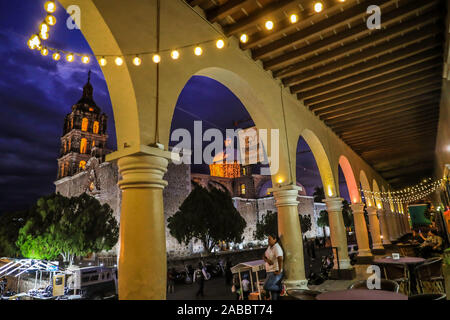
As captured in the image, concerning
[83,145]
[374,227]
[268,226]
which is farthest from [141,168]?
[83,145]

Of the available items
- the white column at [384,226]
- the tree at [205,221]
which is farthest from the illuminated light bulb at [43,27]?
the white column at [384,226]

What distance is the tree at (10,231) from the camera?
2092 centimetres

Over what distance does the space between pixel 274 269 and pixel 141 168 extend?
2.81 m

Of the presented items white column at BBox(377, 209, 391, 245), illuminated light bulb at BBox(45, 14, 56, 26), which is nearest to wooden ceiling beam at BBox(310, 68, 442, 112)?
illuminated light bulb at BBox(45, 14, 56, 26)

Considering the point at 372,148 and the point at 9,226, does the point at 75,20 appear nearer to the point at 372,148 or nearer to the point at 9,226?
the point at 372,148

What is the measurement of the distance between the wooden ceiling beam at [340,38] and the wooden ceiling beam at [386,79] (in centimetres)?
169

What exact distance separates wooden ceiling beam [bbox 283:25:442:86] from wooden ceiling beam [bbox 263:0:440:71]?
0.42 metres

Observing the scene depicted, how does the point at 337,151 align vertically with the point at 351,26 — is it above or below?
below

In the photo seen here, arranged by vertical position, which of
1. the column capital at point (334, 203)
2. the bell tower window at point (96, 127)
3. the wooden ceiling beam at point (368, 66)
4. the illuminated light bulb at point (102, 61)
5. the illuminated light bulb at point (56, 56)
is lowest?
the column capital at point (334, 203)

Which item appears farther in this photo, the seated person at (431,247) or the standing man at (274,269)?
the seated person at (431,247)

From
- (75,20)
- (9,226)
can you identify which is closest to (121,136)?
(75,20)

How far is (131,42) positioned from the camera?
3.13 metres

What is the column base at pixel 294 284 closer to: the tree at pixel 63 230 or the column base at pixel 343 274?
the column base at pixel 343 274
